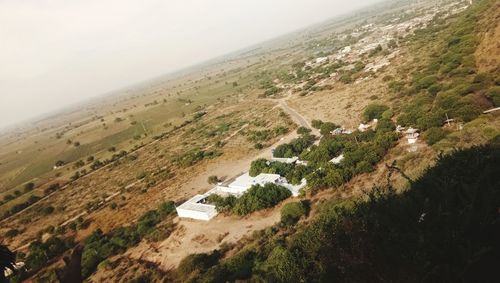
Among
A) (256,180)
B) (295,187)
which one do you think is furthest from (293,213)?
(256,180)

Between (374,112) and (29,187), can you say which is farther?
(29,187)

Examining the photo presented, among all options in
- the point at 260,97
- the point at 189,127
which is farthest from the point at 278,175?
the point at 260,97

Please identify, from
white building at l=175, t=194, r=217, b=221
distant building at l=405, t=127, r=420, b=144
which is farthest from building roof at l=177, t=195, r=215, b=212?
distant building at l=405, t=127, r=420, b=144

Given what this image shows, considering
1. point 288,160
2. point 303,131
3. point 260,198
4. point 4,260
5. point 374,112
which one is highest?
point 4,260

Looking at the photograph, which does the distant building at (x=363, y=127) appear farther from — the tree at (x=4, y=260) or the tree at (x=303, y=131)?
the tree at (x=4, y=260)

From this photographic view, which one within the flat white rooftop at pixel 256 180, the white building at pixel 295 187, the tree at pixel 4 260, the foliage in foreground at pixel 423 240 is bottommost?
the white building at pixel 295 187

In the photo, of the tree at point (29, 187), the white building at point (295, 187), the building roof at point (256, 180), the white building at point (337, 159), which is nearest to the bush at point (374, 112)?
the white building at point (337, 159)

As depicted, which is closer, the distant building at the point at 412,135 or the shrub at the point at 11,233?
the distant building at the point at 412,135

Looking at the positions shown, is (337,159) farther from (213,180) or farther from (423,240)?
(423,240)

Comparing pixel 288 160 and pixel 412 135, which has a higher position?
pixel 412 135

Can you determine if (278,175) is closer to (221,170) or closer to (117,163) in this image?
(221,170)
